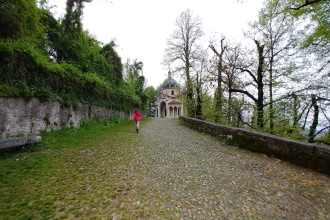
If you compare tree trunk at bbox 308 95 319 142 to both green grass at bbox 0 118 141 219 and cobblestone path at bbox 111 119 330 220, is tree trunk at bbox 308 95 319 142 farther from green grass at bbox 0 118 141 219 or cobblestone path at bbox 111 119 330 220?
green grass at bbox 0 118 141 219

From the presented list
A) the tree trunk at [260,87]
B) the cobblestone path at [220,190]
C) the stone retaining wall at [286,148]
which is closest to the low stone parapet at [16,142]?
the cobblestone path at [220,190]

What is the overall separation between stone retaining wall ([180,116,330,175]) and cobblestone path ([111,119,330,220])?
294mm

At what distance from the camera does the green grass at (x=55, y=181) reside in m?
2.38

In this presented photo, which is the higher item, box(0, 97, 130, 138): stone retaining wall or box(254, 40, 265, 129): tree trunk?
box(254, 40, 265, 129): tree trunk

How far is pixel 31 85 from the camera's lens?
21.0 feet

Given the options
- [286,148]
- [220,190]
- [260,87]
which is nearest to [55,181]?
[220,190]

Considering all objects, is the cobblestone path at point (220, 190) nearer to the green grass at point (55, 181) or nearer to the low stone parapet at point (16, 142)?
the green grass at point (55, 181)

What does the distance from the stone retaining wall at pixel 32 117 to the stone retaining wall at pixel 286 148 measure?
308 inches

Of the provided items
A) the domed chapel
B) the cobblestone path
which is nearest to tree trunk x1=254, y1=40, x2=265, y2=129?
the cobblestone path

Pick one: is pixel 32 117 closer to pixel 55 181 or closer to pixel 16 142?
pixel 16 142

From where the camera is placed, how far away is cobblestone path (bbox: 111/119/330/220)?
2.50 meters

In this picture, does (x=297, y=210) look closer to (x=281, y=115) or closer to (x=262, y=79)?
(x=281, y=115)

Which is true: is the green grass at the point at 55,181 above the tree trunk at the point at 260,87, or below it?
below

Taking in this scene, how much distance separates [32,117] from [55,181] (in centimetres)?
423
